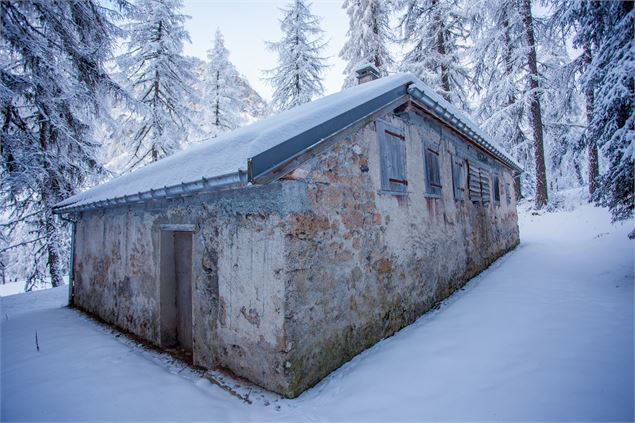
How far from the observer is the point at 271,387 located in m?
3.01

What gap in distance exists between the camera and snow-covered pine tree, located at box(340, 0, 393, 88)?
15719 millimetres

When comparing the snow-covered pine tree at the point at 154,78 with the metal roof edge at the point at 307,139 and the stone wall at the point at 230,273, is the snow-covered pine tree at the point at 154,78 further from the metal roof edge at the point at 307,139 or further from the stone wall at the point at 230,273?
the metal roof edge at the point at 307,139

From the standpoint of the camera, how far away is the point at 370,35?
51.2 ft

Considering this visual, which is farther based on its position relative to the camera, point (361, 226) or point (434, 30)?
Result: point (434, 30)

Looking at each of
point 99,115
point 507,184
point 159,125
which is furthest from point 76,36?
point 507,184

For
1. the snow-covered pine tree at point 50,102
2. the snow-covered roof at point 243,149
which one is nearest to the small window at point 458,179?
the snow-covered roof at point 243,149

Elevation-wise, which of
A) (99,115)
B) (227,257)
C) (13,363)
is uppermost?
(99,115)

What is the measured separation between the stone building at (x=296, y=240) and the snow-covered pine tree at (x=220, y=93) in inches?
550

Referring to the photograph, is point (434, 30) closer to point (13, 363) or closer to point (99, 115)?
point (99, 115)

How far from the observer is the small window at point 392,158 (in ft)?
13.9

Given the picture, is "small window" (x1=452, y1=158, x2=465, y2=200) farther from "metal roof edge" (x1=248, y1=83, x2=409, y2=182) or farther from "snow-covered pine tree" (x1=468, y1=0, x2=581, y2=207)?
"snow-covered pine tree" (x1=468, y1=0, x2=581, y2=207)

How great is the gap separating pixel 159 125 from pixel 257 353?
1373 centimetres

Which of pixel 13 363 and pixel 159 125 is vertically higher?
pixel 159 125

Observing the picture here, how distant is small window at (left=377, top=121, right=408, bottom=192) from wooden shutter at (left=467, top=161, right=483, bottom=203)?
3264 millimetres
